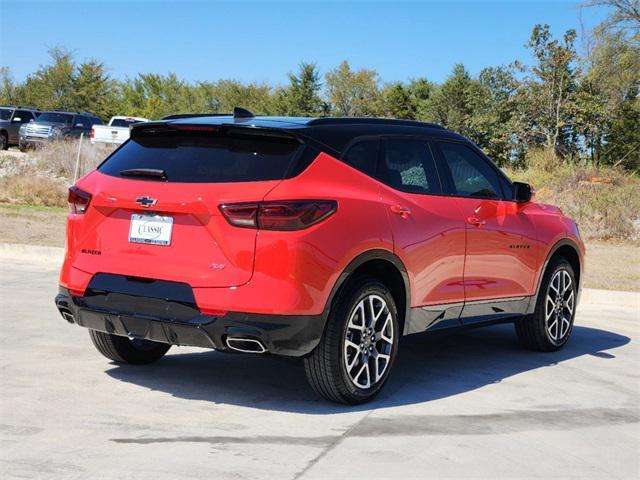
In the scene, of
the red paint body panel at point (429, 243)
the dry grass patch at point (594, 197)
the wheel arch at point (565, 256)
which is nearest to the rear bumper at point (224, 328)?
the red paint body panel at point (429, 243)

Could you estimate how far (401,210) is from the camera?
6.77 meters

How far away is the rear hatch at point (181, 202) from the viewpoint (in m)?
5.96

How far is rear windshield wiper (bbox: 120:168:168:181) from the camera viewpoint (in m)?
6.26

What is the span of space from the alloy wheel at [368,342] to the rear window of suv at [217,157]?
40.8 inches

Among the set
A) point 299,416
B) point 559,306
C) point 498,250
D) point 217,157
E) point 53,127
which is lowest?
point 299,416

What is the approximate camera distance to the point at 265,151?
245 inches

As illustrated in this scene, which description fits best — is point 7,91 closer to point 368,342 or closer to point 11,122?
point 11,122

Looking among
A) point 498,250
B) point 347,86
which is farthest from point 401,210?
point 347,86

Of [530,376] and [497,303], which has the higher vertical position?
[497,303]

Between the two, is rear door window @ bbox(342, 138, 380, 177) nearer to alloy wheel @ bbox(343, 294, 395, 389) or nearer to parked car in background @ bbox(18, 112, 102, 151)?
alloy wheel @ bbox(343, 294, 395, 389)

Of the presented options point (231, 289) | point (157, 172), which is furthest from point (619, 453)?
point (157, 172)

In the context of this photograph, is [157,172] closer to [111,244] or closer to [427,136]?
[111,244]

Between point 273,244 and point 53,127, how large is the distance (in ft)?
114

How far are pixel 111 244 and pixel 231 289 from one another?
0.89 metres
